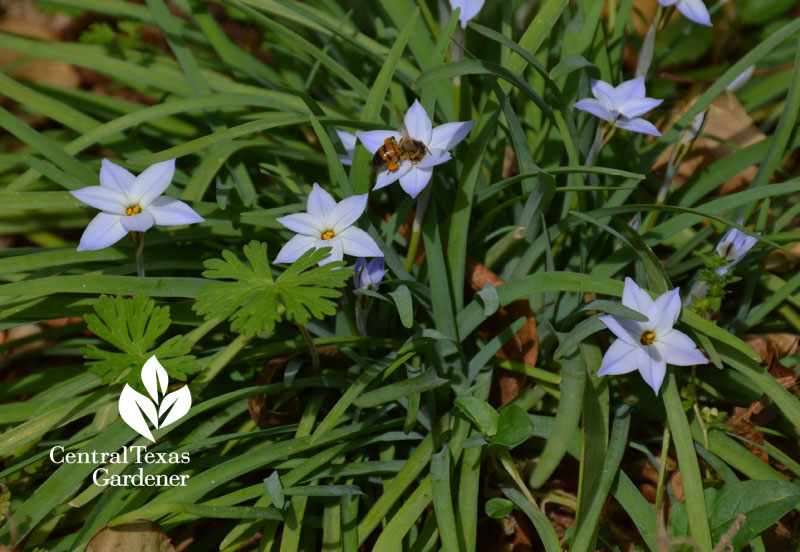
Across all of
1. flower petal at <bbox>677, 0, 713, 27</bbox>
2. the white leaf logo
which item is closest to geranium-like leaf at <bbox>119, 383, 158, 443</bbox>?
the white leaf logo

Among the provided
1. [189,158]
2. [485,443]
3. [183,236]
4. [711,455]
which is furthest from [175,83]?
[711,455]

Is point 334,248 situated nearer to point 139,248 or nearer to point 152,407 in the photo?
point 139,248

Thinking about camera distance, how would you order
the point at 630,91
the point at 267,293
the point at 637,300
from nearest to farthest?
the point at 267,293, the point at 637,300, the point at 630,91

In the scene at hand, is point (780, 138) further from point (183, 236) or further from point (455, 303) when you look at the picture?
point (183, 236)

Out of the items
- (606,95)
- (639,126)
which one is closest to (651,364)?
(639,126)

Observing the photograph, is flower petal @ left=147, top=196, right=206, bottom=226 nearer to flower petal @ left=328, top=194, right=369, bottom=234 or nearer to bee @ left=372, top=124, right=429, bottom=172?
flower petal @ left=328, top=194, right=369, bottom=234
